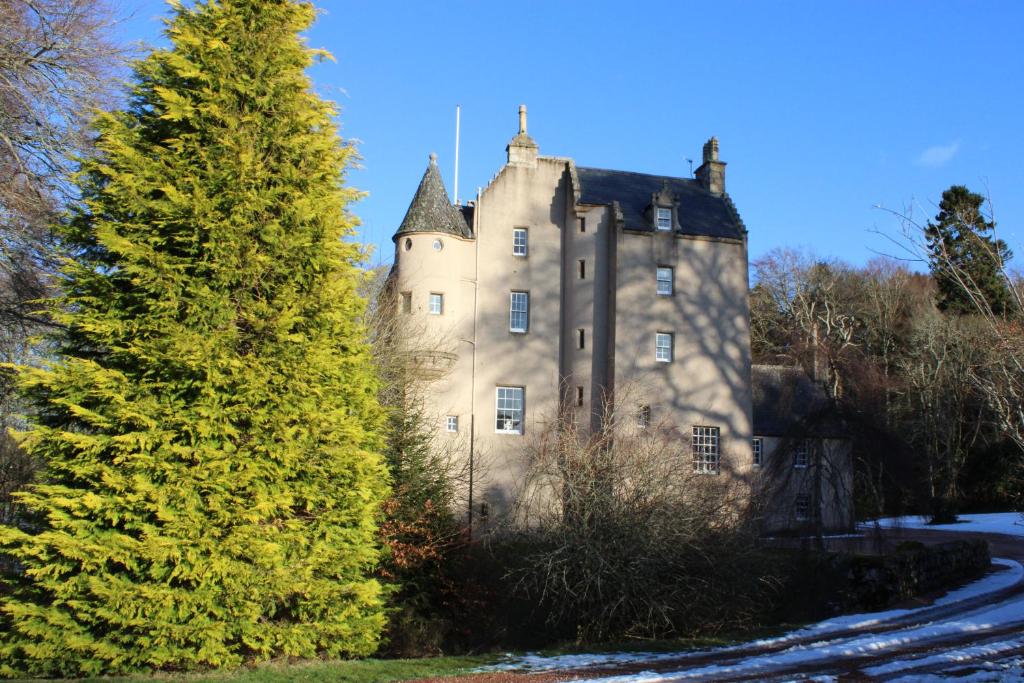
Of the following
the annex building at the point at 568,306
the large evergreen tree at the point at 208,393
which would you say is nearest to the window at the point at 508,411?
the annex building at the point at 568,306

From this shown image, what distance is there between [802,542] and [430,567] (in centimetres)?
1150

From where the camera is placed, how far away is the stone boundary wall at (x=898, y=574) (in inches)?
843

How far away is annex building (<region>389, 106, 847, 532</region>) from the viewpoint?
3166 cm

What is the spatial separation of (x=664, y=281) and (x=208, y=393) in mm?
23512

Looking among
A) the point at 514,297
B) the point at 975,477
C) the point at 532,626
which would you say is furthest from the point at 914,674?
the point at 975,477

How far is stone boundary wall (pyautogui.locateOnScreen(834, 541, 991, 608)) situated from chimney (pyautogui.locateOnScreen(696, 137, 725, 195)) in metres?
17.9

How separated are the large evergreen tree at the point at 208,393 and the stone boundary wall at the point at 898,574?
13448 mm

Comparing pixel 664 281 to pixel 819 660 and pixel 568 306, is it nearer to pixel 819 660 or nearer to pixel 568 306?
pixel 568 306

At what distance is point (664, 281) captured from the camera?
3334 centimetres

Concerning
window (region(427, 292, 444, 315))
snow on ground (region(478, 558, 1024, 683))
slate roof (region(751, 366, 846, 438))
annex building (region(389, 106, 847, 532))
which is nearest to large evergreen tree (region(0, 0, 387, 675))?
snow on ground (region(478, 558, 1024, 683))

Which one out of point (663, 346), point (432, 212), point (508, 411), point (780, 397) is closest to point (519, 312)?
point (508, 411)

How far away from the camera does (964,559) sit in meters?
25.3

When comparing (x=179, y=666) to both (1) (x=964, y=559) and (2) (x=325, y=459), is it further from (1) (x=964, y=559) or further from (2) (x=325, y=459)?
(1) (x=964, y=559)

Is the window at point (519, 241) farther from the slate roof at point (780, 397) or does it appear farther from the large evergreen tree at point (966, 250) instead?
the large evergreen tree at point (966, 250)
